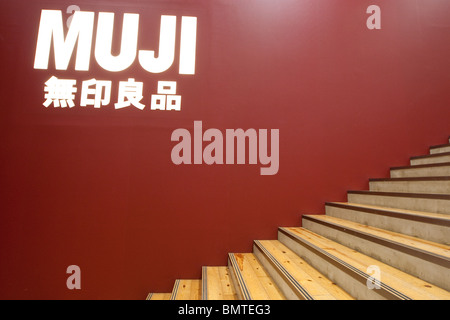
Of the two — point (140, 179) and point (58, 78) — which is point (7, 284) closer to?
point (140, 179)

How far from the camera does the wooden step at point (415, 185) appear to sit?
1970 millimetres

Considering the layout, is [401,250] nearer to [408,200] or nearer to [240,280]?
[408,200]

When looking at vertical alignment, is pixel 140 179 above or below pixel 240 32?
below

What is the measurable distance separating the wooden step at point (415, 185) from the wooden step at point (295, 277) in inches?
45.5

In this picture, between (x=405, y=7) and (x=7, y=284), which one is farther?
(x=405, y=7)

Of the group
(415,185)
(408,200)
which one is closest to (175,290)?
(408,200)

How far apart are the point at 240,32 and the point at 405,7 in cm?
218

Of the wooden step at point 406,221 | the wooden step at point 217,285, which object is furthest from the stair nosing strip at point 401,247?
the wooden step at point 217,285

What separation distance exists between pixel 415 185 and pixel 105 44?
3466 millimetres

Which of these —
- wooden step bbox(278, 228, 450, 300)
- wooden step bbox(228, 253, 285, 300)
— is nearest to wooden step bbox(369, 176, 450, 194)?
wooden step bbox(278, 228, 450, 300)

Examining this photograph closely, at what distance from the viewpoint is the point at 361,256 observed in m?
1.76

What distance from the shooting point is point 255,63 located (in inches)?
122

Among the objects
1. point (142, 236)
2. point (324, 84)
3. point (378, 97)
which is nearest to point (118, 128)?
point (142, 236)

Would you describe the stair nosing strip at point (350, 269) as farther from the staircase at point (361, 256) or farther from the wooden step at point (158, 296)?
the wooden step at point (158, 296)
